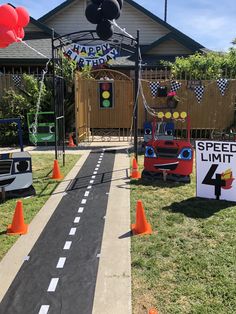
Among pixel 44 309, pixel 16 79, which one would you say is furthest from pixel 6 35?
pixel 44 309

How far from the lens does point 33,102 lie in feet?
44.3

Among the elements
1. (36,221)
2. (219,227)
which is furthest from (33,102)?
(219,227)

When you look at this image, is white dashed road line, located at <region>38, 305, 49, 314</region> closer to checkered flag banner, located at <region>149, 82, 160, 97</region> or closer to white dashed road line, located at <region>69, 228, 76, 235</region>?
white dashed road line, located at <region>69, 228, 76, 235</region>

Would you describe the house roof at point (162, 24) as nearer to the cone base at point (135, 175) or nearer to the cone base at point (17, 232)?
the cone base at point (135, 175)

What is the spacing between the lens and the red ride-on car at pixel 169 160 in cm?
786

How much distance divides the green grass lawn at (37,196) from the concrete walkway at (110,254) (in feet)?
0.37

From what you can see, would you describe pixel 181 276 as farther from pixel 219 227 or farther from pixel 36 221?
pixel 36 221

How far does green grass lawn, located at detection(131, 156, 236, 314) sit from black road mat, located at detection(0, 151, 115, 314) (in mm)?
537

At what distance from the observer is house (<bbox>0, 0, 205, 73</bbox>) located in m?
18.4

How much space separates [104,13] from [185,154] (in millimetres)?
3713

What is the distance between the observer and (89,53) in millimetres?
11211

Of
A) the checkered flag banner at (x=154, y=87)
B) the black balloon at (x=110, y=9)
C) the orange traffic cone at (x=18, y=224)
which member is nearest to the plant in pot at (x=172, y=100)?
the checkered flag banner at (x=154, y=87)

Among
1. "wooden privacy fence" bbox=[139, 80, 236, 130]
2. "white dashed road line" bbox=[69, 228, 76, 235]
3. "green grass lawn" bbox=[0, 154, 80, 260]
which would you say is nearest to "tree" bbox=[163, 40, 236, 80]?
"wooden privacy fence" bbox=[139, 80, 236, 130]

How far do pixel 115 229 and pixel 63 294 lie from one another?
1800 mm
